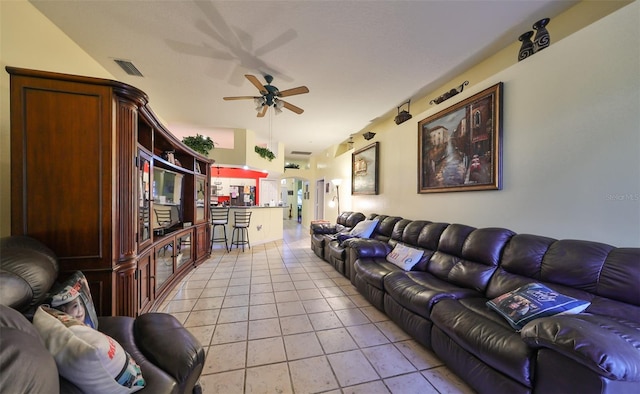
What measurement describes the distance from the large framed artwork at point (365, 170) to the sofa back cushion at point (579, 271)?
2914 millimetres

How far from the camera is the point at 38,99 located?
61.9 inches

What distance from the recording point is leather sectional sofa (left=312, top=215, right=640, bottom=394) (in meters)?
1.04

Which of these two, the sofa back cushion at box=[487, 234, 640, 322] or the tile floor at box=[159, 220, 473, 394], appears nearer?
the sofa back cushion at box=[487, 234, 640, 322]

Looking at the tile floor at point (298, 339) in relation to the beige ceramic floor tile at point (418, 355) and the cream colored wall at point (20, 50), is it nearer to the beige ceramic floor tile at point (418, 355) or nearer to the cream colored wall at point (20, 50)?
the beige ceramic floor tile at point (418, 355)

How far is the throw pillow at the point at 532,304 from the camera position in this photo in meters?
1.43

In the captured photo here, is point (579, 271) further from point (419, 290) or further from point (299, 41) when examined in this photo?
point (299, 41)

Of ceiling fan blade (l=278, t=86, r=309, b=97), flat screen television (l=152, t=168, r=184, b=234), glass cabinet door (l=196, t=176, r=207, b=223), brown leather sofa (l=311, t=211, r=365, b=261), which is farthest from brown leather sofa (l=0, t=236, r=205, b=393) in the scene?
brown leather sofa (l=311, t=211, r=365, b=261)

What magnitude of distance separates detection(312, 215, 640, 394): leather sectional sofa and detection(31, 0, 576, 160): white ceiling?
206 cm

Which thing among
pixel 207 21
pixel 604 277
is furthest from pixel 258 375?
pixel 207 21

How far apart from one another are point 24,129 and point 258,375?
7.73 feet

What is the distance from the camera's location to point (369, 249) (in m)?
3.16

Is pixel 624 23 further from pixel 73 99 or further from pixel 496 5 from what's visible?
pixel 73 99

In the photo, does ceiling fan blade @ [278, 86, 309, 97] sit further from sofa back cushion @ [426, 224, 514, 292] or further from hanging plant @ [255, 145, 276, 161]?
hanging plant @ [255, 145, 276, 161]

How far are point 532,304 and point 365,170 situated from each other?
392 cm
